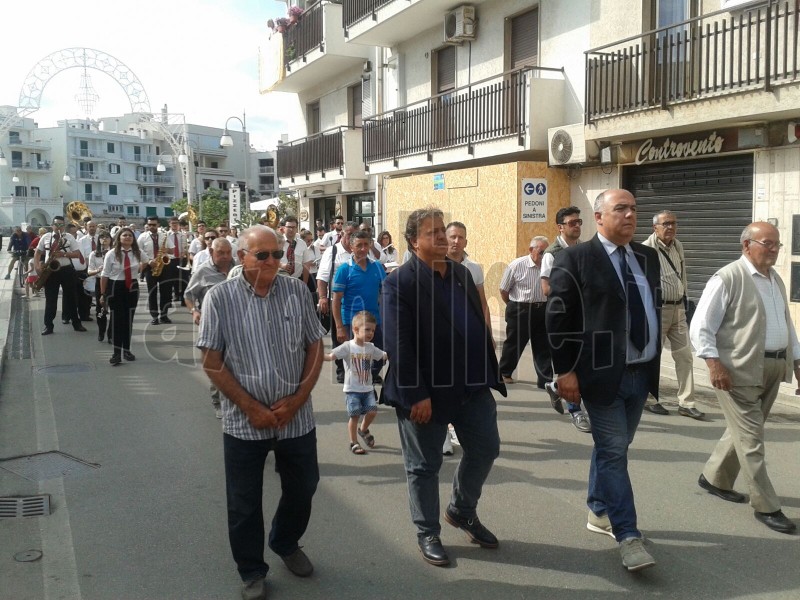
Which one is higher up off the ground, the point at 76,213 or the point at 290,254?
the point at 76,213

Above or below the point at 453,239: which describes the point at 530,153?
above

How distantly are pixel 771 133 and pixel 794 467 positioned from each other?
590 centimetres

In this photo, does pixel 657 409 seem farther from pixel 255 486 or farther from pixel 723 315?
pixel 255 486

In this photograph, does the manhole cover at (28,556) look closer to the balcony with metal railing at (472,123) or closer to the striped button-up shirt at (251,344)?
the striped button-up shirt at (251,344)

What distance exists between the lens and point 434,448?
4.05 meters

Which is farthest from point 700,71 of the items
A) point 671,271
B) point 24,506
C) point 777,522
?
point 24,506

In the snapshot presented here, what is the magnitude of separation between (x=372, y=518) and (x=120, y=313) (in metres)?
7.01

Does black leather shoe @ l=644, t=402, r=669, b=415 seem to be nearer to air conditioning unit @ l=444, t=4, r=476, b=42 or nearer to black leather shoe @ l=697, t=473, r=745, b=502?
black leather shoe @ l=697, t=473, r=745, b=502

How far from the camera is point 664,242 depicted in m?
7.36

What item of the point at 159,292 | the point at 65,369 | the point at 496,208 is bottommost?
the point at 65,369

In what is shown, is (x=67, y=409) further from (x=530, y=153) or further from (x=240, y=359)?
(x=530, y=153)

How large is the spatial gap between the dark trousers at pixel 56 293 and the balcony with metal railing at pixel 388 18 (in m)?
8.90

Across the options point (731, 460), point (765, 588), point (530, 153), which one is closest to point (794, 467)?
point (731, 460)

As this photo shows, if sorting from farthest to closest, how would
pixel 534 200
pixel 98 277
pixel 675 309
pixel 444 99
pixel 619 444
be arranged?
pixel 444 99, pixel 98 277, pixel 534 200, pixel 675 309, pixel 619 444
